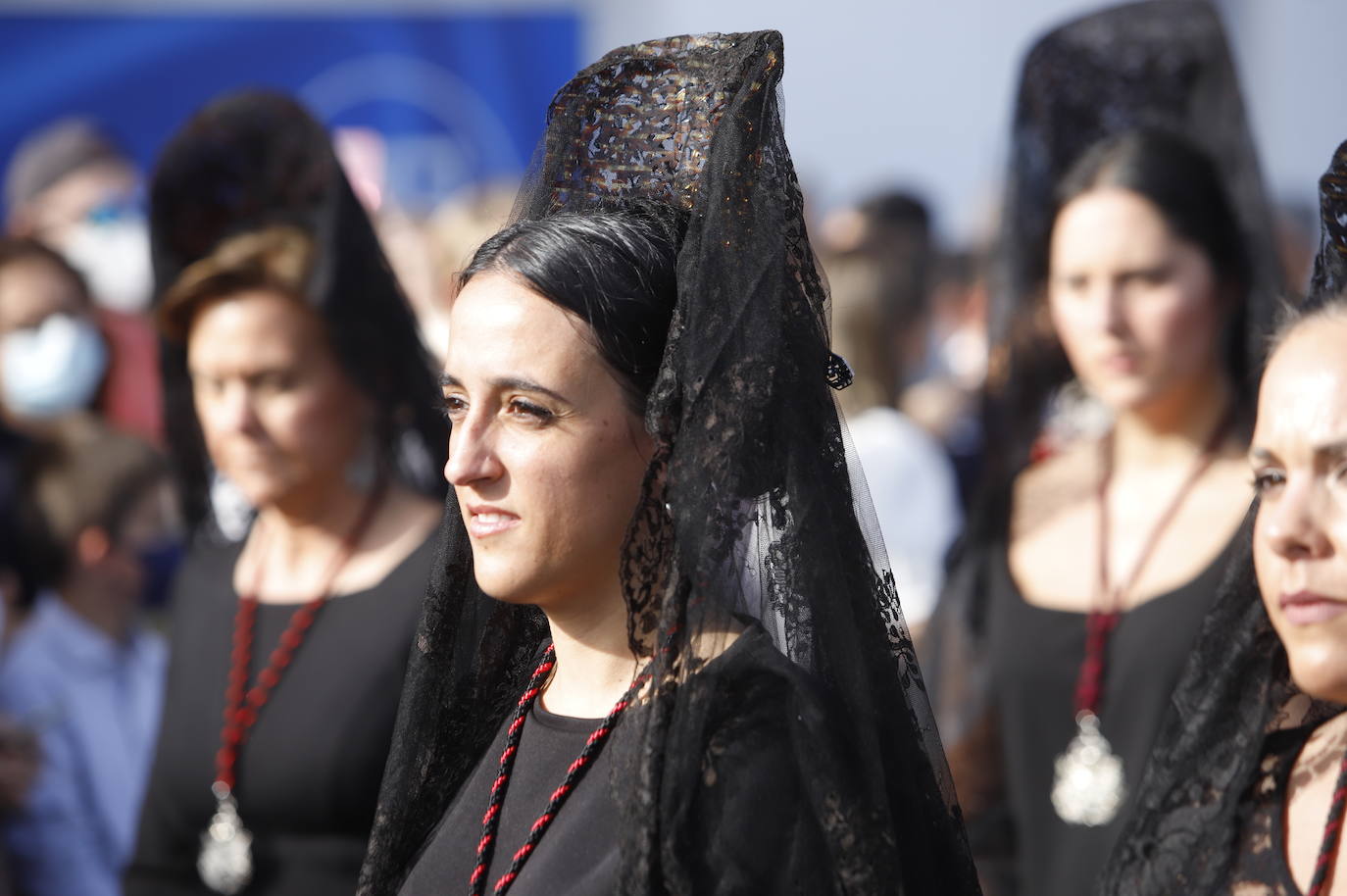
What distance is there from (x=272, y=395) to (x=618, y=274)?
1.86 meters

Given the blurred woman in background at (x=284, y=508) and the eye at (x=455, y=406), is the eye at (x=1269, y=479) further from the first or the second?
the blurred woman in background at (x=284, y=508)

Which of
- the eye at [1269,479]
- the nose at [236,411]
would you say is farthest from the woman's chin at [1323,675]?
the nose at [236,411]

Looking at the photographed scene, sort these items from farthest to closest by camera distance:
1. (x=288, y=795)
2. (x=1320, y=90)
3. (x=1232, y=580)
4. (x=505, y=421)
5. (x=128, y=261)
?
1. (x=1320, y=90)
2. (x=128, y=261)
3. (x=288, y=795)
4. (x=1232, y=580)
5. (x=505, y=421)

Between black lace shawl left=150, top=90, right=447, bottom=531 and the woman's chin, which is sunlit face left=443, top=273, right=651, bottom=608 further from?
black lace shawl left=150, top=90, right=447, bottom=531

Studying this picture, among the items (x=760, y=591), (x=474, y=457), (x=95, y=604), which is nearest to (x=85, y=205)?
(x=95, y=604)

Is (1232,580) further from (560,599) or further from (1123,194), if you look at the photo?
(1123,194)

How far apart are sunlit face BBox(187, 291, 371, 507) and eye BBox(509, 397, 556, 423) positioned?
175 centimetres

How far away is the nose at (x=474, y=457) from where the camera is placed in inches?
89.1

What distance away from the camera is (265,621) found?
3936mm

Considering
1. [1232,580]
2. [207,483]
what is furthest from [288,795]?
[1232,580]

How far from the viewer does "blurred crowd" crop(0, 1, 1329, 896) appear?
394 cm

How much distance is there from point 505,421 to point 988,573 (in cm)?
214

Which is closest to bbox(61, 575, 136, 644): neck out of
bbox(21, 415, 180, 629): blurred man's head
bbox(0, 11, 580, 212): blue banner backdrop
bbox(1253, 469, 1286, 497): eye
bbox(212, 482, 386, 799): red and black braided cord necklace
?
bbox(21, 415, 180, 629): blurred man's head

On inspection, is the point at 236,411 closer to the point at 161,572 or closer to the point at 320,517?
the point at 320,517
